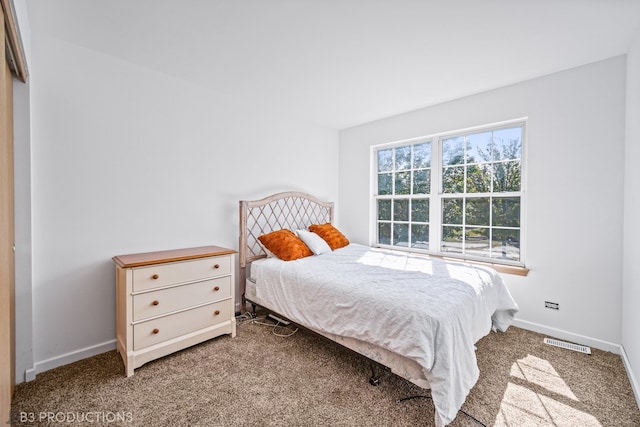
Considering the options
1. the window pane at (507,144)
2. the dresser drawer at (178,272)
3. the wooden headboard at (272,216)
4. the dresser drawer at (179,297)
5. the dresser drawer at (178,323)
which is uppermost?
the window pane at (507,144)

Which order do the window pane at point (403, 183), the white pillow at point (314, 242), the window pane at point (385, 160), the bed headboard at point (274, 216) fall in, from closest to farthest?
the bed headboard at point (274, 216) → the white pillow at point (314, 242) → the window pane at point (403, 183) → the window pane at point (385, 160)

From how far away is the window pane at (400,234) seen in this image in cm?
383

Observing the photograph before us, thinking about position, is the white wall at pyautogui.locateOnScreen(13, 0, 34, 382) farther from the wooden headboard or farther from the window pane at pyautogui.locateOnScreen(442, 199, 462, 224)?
the window pane at pyautogui.locateOnScreen(442, 199, 462, 224)

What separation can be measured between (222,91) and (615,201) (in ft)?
12.7

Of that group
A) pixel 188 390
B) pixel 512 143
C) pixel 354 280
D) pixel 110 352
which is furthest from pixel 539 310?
pixel 110 352

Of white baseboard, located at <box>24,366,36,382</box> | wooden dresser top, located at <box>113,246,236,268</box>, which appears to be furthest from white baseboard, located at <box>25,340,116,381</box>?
wooden dresser top, located at <box>113,246,236,268</box>

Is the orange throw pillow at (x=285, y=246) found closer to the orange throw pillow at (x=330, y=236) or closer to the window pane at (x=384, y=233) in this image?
the orange throw pillow at (x=330, y=236)

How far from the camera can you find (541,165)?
2.66 m

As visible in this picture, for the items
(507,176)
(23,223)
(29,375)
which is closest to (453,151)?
(507,176)

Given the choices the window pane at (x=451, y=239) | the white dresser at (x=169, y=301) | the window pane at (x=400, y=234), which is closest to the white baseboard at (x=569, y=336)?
the window pane at (x=451, y=239)

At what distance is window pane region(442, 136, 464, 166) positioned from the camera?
333 centimetres

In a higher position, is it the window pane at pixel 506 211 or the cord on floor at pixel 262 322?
the window pane at pixel 506 211

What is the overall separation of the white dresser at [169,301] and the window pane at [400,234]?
2401mm

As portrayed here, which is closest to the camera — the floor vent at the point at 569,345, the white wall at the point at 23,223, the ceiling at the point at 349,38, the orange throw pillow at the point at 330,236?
the ceiling at the point at 349,38
